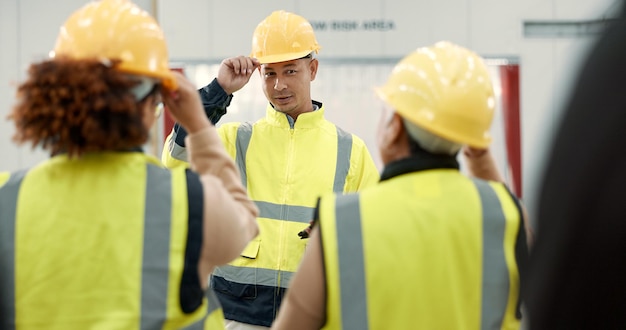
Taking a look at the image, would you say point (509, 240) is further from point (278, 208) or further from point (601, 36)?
point (278, 208)

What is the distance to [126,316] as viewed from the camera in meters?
1.29

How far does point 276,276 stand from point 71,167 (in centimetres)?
125

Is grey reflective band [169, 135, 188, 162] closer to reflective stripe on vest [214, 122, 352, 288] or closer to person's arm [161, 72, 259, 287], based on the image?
reflective stripe on vest [214, 122, 352, 288]

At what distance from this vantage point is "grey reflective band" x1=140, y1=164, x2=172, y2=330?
130 centimetres

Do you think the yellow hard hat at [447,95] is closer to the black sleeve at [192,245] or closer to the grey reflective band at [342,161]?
the black sleeve at [192,245]

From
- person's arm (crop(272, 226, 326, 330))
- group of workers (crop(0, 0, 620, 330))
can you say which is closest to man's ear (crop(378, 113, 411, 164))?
group of workers (crop(0, 0, 620, 330))

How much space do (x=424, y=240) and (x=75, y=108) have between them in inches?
28.3

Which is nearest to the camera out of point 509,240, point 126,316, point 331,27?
point 126,316

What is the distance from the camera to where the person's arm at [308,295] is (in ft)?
4.46

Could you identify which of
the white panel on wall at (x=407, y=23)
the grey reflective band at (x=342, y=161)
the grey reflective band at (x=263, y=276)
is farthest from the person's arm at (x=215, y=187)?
the white panel on wall at (x=407, y=23)

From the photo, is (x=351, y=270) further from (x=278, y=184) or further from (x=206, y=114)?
(x=278, y=184)

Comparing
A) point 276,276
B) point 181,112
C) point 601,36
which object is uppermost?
point 601,36

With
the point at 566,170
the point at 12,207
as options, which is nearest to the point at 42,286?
the point at 12,207

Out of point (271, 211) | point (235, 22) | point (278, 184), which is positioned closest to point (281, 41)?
point (278, 184)
